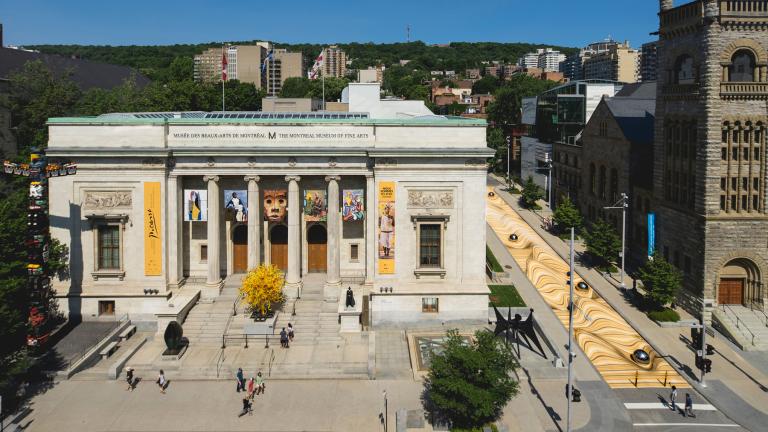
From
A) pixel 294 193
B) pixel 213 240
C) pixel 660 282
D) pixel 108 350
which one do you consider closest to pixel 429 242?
pixel 294 193

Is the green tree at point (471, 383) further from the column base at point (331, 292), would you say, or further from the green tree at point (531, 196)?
the green tree at point (531, 196)

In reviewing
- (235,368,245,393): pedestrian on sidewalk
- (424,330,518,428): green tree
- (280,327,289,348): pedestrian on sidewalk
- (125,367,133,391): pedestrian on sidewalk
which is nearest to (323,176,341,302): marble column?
(280,327,289,348): pedestrian on sidewalk

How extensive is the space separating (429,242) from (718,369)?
21206 mm

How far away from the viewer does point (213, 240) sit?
48312 millimetres

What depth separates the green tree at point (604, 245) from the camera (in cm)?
5953

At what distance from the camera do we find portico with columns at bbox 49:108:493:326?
46656 mm

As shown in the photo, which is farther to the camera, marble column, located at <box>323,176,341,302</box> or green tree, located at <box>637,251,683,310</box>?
marble column, located at <box>323,176,341,302</box>

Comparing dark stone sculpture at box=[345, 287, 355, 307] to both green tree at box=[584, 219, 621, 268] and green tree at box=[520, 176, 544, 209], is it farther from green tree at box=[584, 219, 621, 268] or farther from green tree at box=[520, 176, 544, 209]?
green tree at box=[520, 176, 544, 209]

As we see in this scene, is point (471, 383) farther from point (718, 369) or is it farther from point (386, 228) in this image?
point (718, 369)

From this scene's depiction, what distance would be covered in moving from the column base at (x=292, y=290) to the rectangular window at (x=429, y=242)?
32.4ft

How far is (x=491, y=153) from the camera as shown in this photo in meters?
46.4

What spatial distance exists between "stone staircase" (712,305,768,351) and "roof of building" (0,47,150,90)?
272ft

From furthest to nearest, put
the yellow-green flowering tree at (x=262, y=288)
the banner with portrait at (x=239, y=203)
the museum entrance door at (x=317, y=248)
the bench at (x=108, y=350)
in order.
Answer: the museum entrance door at (x=317, y=248), the banner with portrait at (x=239, y=203), the yellow-green flowering tree at (x=262, y=288), the bench at (x=108, y=350)

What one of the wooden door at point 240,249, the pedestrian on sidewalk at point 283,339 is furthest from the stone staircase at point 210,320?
the pedestrian on sidewalk at point 283,339
